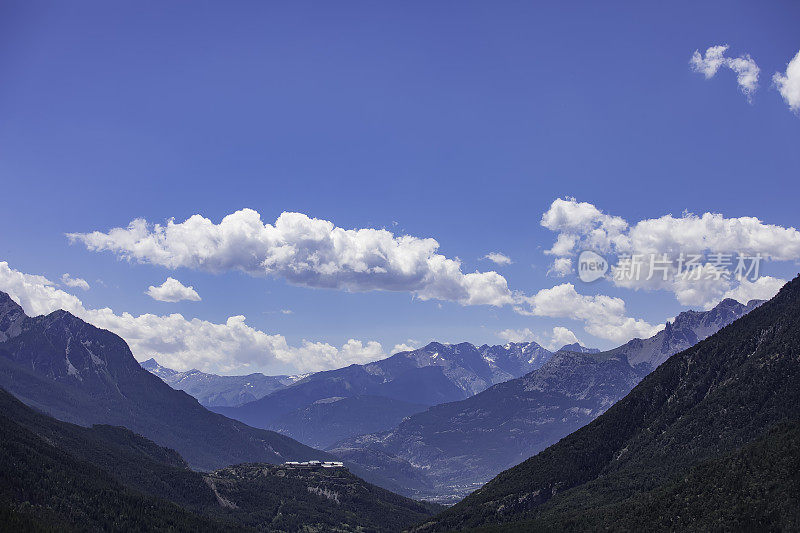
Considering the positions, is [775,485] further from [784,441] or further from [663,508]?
[663,508]

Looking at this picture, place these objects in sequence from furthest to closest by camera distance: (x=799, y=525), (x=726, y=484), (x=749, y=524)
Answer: (x=726, y=484), (x=749, y=524), (x=799, y=525)

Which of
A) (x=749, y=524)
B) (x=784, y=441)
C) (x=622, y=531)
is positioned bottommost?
(x=622, y=531)

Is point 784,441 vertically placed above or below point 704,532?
above

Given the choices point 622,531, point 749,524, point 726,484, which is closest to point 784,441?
point 726,484

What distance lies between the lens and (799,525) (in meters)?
153

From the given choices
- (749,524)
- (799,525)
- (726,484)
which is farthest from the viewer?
(726,484)

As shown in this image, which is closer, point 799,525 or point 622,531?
point 799,525

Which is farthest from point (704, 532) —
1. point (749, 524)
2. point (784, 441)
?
point (784, 441)

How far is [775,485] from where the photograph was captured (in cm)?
17188

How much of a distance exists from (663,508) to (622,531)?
1572cm

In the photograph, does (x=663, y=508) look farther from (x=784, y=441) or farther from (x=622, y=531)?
(x=784, y=441)

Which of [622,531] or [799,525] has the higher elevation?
[799,525]

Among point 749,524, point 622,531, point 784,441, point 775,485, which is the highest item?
point 784,441

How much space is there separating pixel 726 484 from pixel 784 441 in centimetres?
2412
